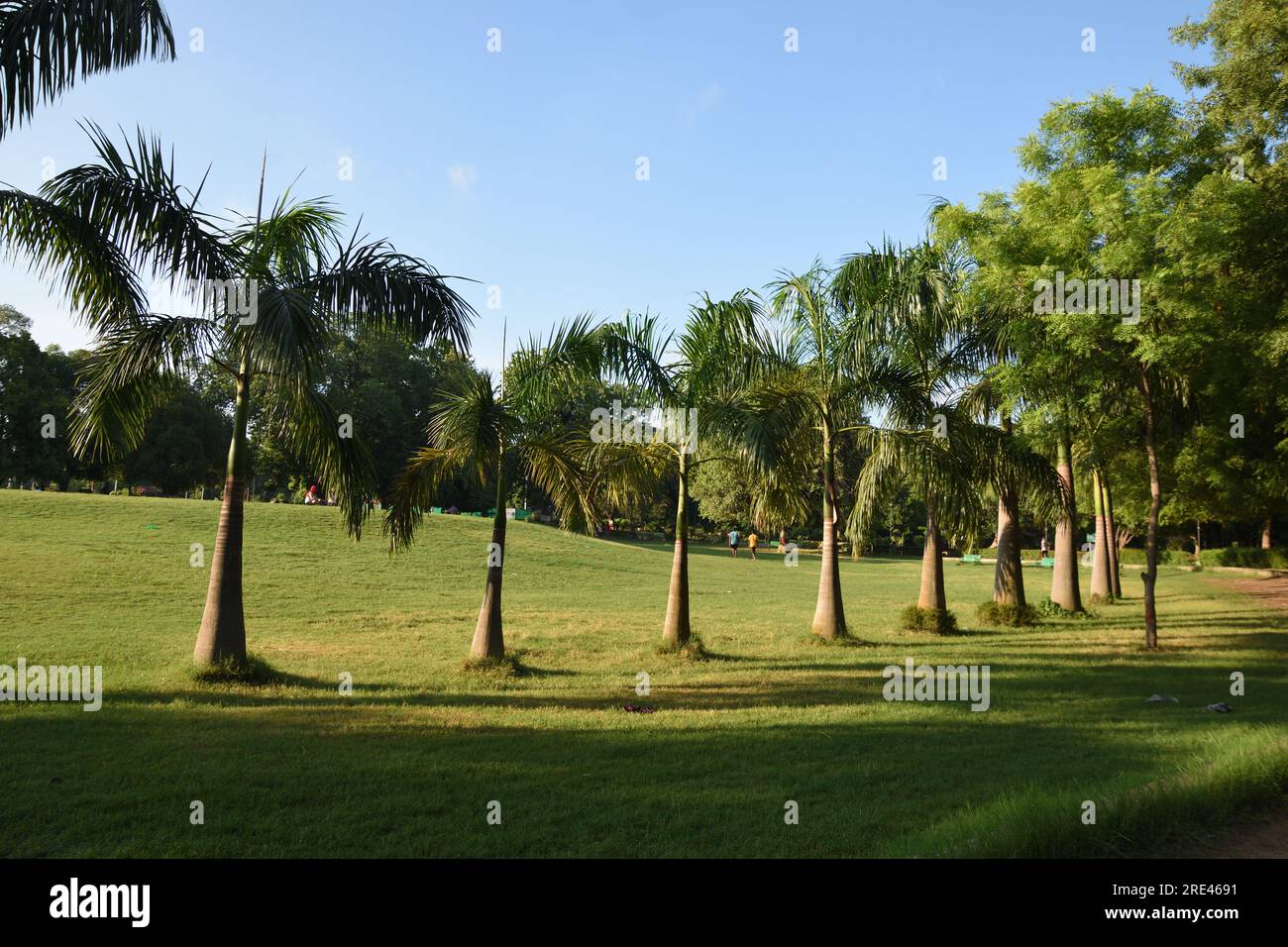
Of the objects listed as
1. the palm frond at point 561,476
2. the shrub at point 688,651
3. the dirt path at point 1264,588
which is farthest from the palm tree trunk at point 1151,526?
the dirt path at point 1264,588

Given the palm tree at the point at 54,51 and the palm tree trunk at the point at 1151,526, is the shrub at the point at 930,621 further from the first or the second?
the palm tree at the point at 54,51

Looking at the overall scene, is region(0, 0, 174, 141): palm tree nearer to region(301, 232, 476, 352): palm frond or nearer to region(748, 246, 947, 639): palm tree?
region(301, 232, 476, 352): palm frond

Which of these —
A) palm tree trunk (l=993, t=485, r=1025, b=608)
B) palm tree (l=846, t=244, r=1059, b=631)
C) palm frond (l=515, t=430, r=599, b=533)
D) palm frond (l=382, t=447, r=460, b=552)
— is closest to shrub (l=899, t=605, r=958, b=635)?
palm tree (l=846, t=244, r=1059, b=631)

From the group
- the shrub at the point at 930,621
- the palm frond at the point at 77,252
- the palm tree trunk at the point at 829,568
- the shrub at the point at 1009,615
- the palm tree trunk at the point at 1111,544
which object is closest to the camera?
the palm frond at the point at 77,252

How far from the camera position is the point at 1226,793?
629 centimetres

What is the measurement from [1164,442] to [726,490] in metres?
44.8

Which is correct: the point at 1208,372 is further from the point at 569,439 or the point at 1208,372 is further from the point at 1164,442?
the point at 569,439

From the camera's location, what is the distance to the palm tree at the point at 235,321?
34.2 feet

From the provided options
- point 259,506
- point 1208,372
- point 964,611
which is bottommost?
point 964,611

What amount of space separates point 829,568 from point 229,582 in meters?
11.6

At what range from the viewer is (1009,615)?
2208cm

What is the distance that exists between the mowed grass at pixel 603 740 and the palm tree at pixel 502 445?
237cm
